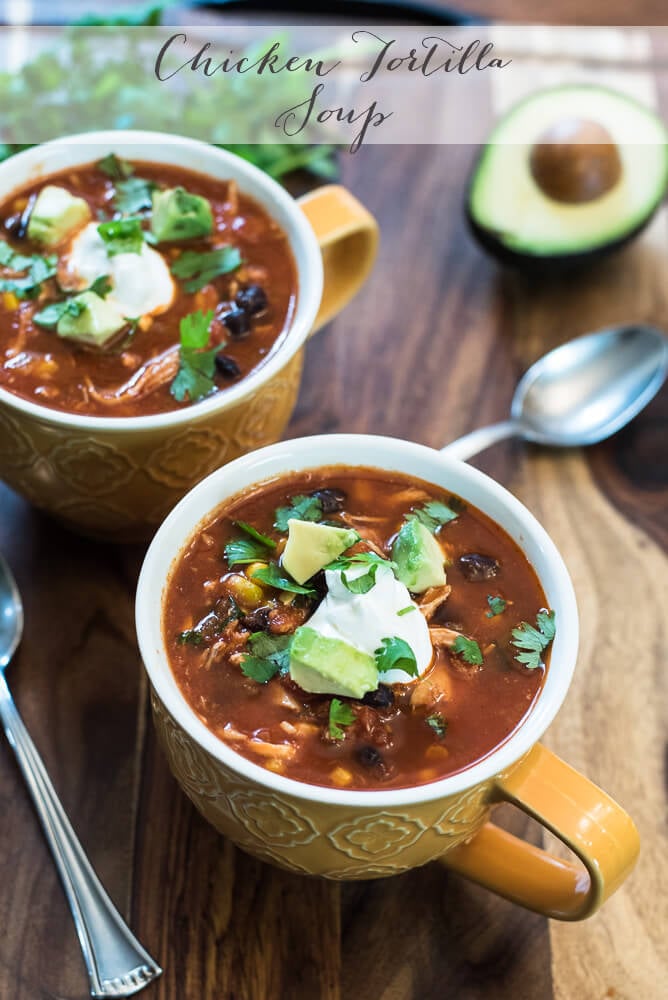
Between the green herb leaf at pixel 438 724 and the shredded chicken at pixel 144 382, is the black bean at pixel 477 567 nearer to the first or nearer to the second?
the green herb leaf at pixel 438 724

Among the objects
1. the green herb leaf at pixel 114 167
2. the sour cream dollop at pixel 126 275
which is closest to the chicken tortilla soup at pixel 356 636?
the sour cream dollop at pixel 126 275

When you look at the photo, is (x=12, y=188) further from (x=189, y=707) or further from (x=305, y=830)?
(x=305, y=830)

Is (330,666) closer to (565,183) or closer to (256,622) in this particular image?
(256,622)

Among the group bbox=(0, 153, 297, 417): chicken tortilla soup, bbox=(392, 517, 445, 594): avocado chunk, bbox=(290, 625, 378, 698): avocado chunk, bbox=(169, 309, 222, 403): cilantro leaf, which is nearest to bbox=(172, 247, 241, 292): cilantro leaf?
bbox=(0, 153, 297, 417): chicken tortilla soup

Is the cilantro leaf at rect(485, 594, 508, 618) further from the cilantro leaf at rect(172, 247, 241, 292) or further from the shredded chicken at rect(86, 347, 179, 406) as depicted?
the cilantro leaf at rect(172, 247, 241, 292)

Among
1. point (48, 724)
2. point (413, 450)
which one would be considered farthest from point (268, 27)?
point (48, 724)

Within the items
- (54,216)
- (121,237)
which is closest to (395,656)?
(121,237)
